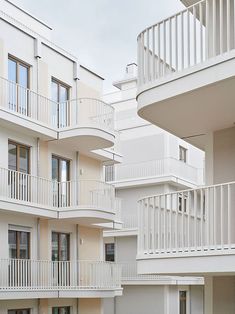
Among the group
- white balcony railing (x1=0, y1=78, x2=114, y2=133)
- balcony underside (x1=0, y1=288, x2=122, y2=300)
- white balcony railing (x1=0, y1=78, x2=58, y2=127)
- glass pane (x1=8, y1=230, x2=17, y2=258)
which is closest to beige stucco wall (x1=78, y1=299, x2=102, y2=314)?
balcony underside (x1=0, y1=288, x2=122, y2=300)

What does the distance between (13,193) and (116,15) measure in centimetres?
1045

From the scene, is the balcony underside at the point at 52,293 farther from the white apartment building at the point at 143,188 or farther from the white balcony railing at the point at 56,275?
the white apartment building at the point at 143,188

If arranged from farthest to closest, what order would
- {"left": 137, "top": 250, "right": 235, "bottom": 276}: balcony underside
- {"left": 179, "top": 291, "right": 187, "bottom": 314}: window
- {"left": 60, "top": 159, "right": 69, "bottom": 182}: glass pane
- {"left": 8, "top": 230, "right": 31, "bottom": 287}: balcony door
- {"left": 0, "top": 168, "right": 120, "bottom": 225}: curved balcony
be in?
{"left": 179, "top": 291, "right": 187, "bottom": 314}: window → {"left": 60, "top": 159, "right": 69, "bottom": 182}: glass pane → {"left": 0, "top": 168, "right": 120, "bottom": 225}: curved balcony → {"left": 8, "top": 230, "right": 31, "bottom": 287}: balcony door → {"left": 137, "top": 250, "right": 235, "bottom": 276}: balcony underside

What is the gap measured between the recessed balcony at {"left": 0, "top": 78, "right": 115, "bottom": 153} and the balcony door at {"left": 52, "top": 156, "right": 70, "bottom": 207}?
2.42 feet

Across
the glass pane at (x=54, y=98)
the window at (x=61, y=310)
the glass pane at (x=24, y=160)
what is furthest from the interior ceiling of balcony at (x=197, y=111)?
the window at (x=61, y=310)

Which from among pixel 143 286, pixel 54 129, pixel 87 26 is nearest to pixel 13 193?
pixel 54 129

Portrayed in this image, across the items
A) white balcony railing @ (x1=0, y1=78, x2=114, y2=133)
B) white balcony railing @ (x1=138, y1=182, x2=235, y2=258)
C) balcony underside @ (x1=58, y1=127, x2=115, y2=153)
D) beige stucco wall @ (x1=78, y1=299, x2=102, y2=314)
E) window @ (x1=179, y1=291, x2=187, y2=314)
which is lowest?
window @ (x1=179, y1=291, x2=187, y2=314)

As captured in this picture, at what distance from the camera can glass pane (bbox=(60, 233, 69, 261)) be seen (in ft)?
80.9

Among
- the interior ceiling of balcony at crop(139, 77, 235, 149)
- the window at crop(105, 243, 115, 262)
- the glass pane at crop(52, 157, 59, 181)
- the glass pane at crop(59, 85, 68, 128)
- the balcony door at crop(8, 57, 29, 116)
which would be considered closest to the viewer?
the interior ceiling of balcony at crop(139, 77, 235, 149)

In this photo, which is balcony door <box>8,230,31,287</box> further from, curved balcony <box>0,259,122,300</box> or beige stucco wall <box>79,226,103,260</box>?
beige stucco wall <box>79,226,103,260</box>

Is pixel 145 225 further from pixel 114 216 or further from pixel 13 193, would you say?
pixel 114 216

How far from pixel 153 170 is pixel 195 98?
80.3ft

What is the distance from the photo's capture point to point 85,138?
78.3 ft

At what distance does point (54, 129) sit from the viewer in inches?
926
